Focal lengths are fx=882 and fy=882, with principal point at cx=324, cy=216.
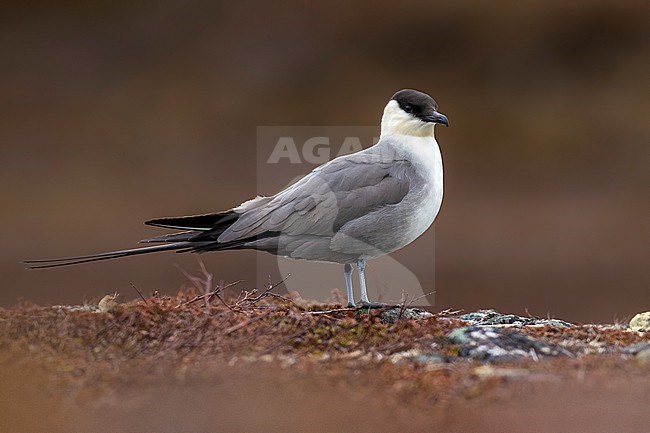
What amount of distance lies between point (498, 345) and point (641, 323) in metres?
1.69

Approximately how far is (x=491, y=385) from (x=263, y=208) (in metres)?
2.76

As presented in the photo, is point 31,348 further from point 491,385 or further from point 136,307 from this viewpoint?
point 491,385

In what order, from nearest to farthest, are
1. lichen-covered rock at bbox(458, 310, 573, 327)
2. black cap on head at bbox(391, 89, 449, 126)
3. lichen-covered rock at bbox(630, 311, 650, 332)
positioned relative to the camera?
lichen-covered rock at bbox(630, 311, 650, 332)
lichen-covered rock at bbox(458, 310, 573, 327)
black cap on head at bbox(391, 89, 449, 126)

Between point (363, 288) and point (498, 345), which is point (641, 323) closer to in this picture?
point (498, 345)

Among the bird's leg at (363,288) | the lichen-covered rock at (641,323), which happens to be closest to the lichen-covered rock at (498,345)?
the bird's leg at (363,288)

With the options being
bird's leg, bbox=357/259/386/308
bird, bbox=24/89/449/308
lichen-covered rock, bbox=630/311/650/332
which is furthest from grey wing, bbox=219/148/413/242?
lichen-covered rock, bbox=630/311/650/332

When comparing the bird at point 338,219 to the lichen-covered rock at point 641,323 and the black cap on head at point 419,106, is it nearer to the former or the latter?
the black cap on head at point 419,106

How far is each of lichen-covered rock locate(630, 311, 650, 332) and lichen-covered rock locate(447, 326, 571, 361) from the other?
48.8 inches

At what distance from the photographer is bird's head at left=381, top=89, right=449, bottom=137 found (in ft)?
21.9

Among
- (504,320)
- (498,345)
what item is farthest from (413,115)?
(498,345)

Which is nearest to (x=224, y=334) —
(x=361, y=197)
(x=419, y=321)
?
(x=419, y=321)

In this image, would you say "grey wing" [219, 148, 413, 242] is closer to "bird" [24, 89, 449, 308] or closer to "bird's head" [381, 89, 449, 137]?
"bird" [24, 89, 449, 308]

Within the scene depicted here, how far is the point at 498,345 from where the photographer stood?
4879 millimetres

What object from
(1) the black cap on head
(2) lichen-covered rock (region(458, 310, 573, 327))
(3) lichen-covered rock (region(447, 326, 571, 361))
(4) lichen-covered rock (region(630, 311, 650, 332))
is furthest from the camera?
(1) the black cap on head
